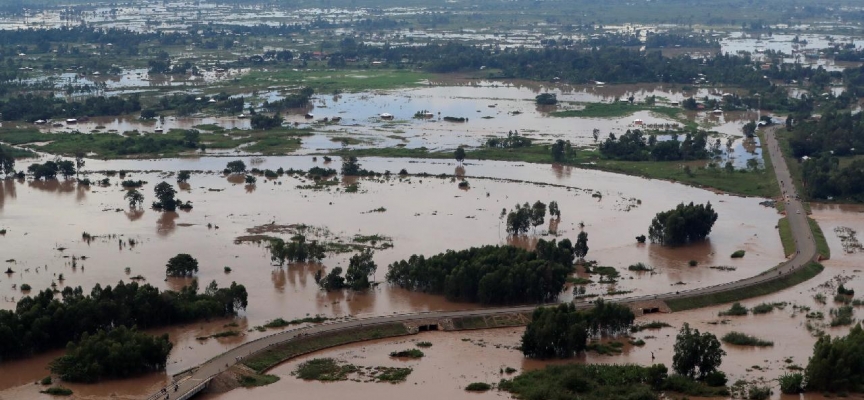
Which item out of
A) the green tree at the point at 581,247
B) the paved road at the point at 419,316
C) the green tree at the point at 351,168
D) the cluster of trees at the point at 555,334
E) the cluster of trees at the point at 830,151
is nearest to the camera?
the paved road at the point at 419,316

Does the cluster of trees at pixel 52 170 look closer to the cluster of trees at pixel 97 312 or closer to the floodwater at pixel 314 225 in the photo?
the floodwater at pixel 314 225

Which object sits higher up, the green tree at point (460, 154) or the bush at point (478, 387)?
the green tree at point (460, 154)

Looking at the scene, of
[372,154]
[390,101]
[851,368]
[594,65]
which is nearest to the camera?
[851,368]

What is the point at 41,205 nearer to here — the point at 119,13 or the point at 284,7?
the point at 119,13

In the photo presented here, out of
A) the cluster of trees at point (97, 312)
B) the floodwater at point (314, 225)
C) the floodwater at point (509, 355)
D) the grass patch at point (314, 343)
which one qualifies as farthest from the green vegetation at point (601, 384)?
the cluster of trees at point (97, 312)

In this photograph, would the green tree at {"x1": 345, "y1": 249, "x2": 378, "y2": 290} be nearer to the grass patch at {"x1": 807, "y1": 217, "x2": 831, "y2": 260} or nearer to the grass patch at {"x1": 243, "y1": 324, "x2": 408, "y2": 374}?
the grass patch at {"x1": 243, "y1": 324, "x2": 408, "y2": 374}

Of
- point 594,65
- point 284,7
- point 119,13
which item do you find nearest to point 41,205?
point 594,65
